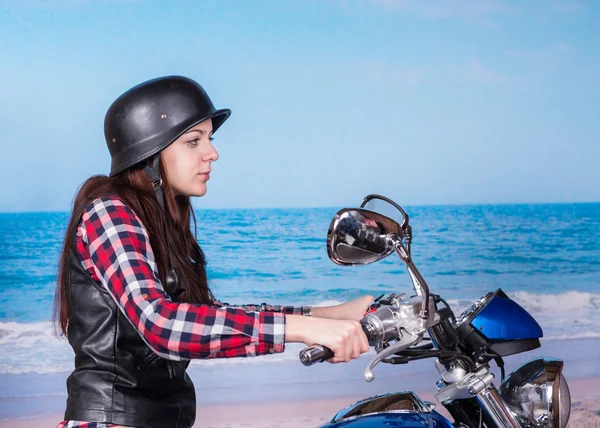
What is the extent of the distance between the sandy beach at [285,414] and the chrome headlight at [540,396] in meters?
2.82

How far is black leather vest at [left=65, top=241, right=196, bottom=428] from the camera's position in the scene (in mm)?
1599

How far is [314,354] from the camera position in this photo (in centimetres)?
122

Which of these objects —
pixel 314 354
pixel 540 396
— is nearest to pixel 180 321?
pixel 314 354

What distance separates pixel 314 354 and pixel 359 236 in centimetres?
25

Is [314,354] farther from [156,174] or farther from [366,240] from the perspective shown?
[156,174]

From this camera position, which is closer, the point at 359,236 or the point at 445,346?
the point at 359,236

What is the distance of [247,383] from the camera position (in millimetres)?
5488

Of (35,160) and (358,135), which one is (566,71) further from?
(35,160)

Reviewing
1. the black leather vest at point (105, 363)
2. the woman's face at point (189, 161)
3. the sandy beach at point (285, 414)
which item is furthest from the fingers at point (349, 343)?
the sandy beach at point (285, 414)

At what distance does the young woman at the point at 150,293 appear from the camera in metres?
1.33

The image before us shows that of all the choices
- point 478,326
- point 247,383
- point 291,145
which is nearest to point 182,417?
point 478,326

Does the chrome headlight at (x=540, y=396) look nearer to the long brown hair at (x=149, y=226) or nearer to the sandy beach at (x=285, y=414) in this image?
the long brown hair at (x=149, y=226)

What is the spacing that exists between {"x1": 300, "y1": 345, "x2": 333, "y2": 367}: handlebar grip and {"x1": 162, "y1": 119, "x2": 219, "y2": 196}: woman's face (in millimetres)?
685

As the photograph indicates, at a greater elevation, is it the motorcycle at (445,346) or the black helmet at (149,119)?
the black helmet at (149,119)
